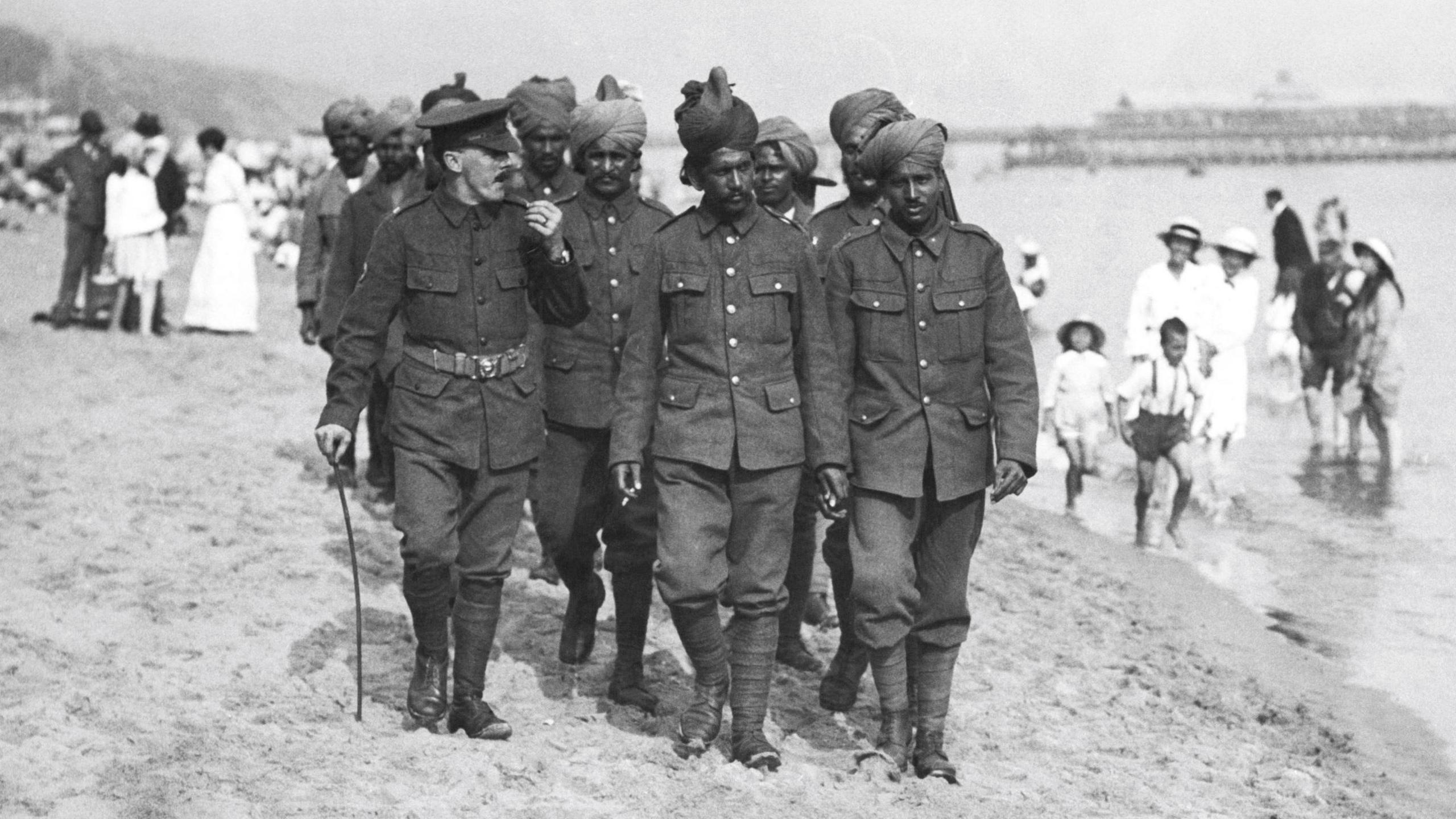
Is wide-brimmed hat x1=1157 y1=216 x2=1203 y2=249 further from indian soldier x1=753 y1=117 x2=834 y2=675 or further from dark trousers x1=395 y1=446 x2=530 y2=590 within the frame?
dark trousers x1=395 y1=446 x2=530 y2=590

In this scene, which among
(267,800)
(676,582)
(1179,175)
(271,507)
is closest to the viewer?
(267,800)

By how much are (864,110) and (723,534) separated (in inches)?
76.5

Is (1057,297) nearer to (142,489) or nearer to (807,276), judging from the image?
(142,489)

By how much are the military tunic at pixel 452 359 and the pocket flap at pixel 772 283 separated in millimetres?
598

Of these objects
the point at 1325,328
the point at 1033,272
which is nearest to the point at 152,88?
the point at 1033,272

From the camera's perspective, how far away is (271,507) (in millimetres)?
9602

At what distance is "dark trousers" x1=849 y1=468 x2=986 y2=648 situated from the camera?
611cm

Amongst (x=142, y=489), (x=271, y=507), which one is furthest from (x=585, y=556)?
(x=142, y=489)

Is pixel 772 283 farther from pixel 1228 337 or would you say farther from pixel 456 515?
pixel 1228 337

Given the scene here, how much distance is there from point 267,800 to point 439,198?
6.66 feet

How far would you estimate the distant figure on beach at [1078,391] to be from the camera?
12164 millimetres

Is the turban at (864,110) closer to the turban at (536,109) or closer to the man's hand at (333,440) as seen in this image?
the turban at (536,109)

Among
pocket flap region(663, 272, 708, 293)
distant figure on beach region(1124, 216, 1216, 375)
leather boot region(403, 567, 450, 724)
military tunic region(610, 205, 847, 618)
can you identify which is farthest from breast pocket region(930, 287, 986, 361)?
distant figure on beach region(1124, 216, 1216, 375)

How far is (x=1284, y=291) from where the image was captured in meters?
18.2
